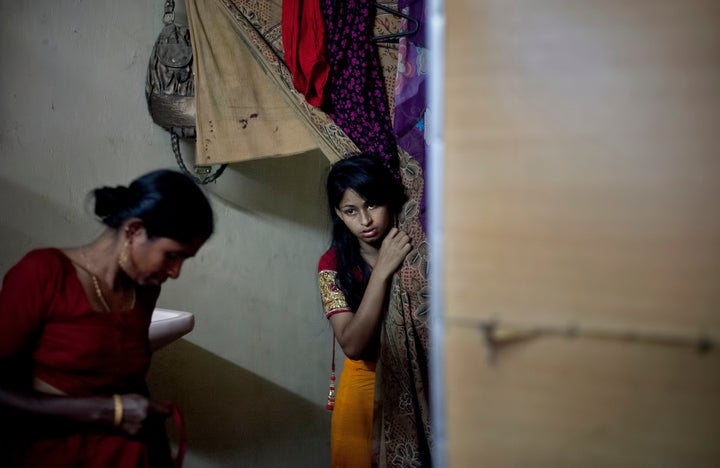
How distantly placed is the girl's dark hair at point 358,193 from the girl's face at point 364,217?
0.02 meters

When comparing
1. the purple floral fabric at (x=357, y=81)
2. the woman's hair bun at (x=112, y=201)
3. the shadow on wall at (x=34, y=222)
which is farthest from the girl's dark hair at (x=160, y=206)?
the shadow on wall at (x=34, y=222)

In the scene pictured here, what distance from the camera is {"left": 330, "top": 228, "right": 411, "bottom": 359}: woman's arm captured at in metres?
1.92

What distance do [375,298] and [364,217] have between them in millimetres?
252

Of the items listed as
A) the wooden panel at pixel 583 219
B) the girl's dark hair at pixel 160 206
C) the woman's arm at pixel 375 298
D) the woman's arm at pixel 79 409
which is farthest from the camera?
the woman's arm at pixel 375 298

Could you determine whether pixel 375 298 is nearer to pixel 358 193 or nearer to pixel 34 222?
pixel 358 193

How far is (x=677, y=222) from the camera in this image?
0.85 meters

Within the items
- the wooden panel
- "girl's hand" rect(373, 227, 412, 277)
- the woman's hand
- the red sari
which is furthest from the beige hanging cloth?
the wooden panel

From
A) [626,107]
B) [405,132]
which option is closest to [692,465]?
[626,107]

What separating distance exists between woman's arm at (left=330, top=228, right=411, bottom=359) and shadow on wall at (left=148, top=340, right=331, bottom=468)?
106 centimetres

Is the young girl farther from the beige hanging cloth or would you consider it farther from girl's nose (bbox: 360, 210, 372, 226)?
the beige hanging cloth

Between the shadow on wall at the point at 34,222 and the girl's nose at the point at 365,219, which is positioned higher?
the girl's nose at the point at 365,219

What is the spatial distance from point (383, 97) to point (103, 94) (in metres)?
1.18

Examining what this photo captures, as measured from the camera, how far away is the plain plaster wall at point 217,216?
2387 millimetres

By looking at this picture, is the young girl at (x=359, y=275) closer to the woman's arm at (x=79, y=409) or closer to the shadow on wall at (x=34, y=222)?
the woman's arm at (x=79, y=409)
